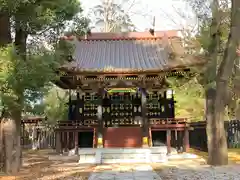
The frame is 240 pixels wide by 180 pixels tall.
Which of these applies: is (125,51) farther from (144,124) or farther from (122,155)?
(122,155)

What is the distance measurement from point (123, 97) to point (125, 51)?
2522mm

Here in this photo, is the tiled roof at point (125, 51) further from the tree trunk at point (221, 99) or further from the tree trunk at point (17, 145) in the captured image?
the tree trunk at point (17, 145)

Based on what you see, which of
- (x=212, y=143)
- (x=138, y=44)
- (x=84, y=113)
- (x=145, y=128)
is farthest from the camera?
(x=138, y=44)

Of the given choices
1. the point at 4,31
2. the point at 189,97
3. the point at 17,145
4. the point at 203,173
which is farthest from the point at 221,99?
the point at 189,97

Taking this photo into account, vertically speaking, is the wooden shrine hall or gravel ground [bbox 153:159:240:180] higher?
the wooden shrine hall

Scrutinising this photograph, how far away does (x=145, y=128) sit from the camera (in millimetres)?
14406

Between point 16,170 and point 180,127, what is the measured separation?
7.23 meters

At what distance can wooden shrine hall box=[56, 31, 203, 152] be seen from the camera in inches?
557

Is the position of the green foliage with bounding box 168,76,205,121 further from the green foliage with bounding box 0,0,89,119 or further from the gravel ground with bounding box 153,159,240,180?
the green foliage with bounding box 0,0,89,119

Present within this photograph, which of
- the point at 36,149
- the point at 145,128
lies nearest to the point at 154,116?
the point at 145,128

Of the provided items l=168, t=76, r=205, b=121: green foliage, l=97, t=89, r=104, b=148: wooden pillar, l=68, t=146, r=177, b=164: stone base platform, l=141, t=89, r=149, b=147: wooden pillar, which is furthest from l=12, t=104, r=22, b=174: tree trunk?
l=168, t=76, r=205, b=121: green foliage

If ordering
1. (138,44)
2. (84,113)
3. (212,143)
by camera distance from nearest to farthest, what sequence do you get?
(212,143) → (84,113) → (138,44)

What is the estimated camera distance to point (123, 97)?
16.0 meters

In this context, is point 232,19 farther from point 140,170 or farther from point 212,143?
point 140,170
